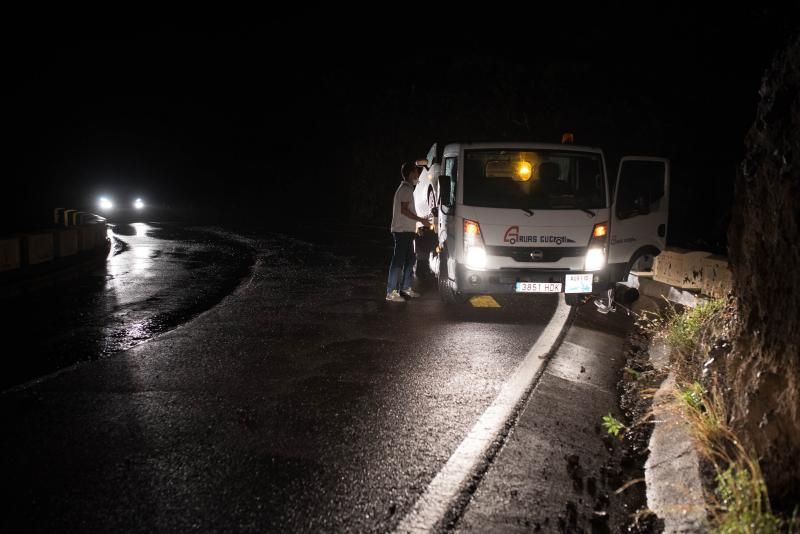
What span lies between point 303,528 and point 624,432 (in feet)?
7.75

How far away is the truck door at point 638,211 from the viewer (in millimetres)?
9258

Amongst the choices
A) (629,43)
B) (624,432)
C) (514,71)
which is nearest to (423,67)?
(514,71)

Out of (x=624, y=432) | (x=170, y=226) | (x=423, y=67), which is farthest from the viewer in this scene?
(x=423, y=67)

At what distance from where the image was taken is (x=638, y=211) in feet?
31.0

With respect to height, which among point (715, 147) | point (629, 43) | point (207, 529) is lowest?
point (207, 529)

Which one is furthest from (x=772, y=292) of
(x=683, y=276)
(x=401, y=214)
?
(x=401, y=214)

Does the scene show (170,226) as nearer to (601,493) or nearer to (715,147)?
(715,147)

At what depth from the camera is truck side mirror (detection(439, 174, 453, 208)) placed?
834 cm

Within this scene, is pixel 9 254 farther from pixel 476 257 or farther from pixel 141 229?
pixel 141 229

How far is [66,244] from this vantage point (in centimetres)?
1333

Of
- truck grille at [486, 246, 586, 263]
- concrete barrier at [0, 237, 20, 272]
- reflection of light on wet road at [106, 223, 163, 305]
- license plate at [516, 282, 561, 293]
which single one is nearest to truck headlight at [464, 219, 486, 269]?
truck grille at [486, 246, 586, 263]

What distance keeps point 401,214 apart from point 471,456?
18.0 ft

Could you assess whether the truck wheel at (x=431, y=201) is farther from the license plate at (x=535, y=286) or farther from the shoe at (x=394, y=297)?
the license plate at (x=535, y=286)

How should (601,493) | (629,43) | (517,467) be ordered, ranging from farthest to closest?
(629,43) < (517,467) < (601,493)
